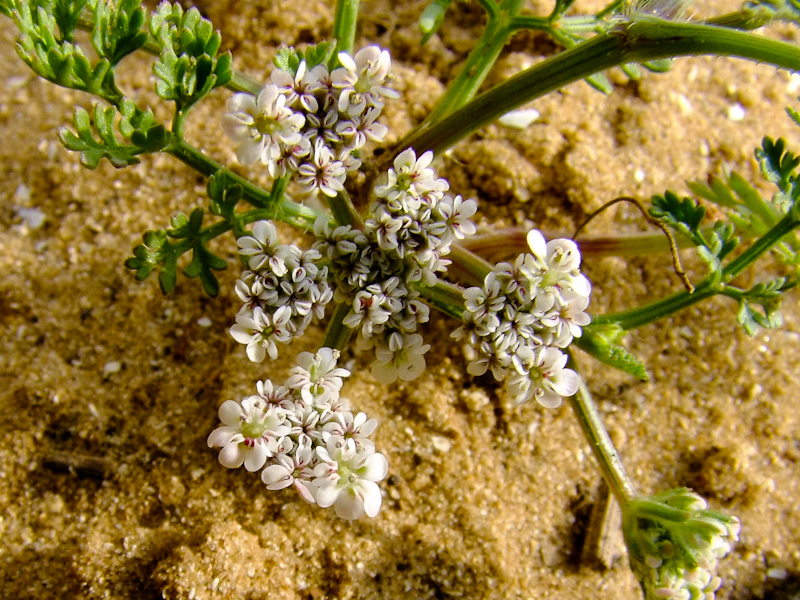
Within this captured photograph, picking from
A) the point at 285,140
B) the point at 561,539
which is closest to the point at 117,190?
the point at 285,140

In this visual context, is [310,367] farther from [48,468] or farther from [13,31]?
[13,31]

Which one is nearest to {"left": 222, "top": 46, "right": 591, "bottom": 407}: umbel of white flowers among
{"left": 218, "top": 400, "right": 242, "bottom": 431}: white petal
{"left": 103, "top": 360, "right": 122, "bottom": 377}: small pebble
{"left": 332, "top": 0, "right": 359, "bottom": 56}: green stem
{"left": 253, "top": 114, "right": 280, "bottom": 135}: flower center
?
{"left": 253, "top": 114, "right": 280, "bottom": 135}: flower center

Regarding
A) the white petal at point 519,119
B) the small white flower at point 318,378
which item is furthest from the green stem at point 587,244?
the small white flower at point 318,378

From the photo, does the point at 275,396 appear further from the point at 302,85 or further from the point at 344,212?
the point at 302,85

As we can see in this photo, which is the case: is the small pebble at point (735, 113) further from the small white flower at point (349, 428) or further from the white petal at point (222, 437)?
the white petal at point (222, 437)

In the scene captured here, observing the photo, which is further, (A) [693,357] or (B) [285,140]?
(A) [693,357]

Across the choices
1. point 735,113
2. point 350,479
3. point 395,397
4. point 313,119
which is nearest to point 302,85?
point 313,119
